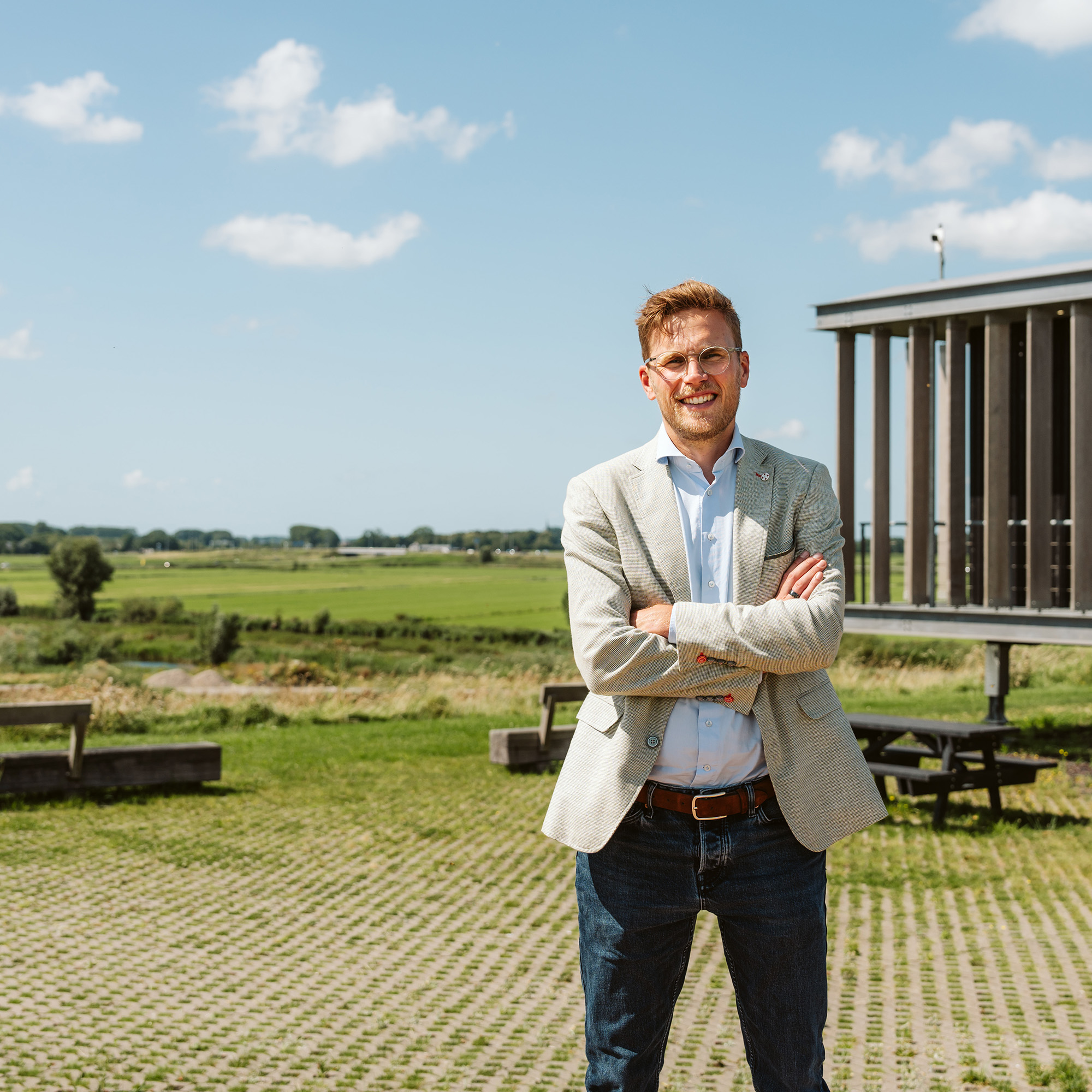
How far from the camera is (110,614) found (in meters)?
94.5

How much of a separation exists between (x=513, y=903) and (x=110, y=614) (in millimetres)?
94107

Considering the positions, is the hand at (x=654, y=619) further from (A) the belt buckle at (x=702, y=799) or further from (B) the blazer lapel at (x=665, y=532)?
(A) the belt buckle at (x=702, y=799)

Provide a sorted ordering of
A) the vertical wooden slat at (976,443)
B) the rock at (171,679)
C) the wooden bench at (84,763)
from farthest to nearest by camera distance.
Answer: the rock at (171,679)
the vertical wooden slat at (976,443)
the wooden bench at (84,763)

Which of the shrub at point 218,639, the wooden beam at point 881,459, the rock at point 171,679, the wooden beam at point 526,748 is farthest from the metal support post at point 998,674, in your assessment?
the shrub at point 218,639

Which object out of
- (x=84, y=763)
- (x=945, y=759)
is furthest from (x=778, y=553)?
(x=84, y=763)

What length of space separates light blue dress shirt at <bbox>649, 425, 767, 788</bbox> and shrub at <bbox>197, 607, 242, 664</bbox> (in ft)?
202

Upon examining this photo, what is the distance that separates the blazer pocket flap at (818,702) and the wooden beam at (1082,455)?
9728mm

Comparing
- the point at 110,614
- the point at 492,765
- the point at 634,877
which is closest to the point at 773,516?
the point at 634,877

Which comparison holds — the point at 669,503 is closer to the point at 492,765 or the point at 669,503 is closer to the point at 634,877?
the point at 634,877

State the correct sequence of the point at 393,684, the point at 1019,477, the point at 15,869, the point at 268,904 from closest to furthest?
1. the point at 268,904
2. the point at 15,869
3. the point at 1019,477
4. the point at 393,684

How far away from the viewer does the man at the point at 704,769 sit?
8.26 feet

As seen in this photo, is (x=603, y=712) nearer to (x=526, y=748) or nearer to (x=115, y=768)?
(x=115, y=768)

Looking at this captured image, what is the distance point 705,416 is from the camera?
268 centimetres

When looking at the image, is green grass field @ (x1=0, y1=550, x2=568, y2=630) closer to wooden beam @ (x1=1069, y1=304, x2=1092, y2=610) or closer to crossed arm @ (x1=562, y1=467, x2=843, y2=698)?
wooden beam @ (x1=1069, y1=304, x2=1092, y2=610)
